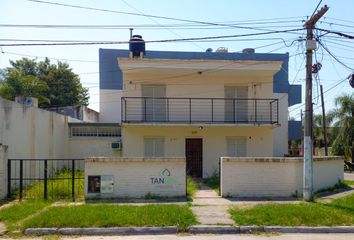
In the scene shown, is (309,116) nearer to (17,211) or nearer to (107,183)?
(107,183)

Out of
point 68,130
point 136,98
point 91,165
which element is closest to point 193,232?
point 91,165

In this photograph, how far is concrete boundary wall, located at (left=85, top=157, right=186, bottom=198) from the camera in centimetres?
1474

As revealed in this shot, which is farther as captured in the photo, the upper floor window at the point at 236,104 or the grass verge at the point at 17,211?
the upper floor window at the point at 236,104

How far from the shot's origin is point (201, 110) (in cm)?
2295

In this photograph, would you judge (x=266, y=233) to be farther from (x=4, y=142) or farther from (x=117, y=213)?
(x=4, y=142)

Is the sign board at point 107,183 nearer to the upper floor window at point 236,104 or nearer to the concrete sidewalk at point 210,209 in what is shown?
the concrete sidewalk at point 210,209

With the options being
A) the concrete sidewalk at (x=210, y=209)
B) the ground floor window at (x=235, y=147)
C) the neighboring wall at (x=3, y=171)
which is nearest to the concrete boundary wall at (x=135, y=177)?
the concrete sidewalk at (x=210, y=209)

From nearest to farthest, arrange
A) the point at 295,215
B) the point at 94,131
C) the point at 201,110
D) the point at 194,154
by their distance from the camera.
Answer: the point at 295,215
the point at 201,110
the point at 194,154
the point at 94,131

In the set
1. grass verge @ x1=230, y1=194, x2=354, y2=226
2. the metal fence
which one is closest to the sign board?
the metal fence

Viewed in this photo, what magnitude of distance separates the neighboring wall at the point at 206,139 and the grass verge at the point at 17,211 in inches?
355

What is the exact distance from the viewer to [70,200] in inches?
568

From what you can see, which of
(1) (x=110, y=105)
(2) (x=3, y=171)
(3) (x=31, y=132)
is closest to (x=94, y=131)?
(3) (x=31, y=132)

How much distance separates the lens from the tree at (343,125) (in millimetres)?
36156

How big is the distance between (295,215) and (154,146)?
12056mm
